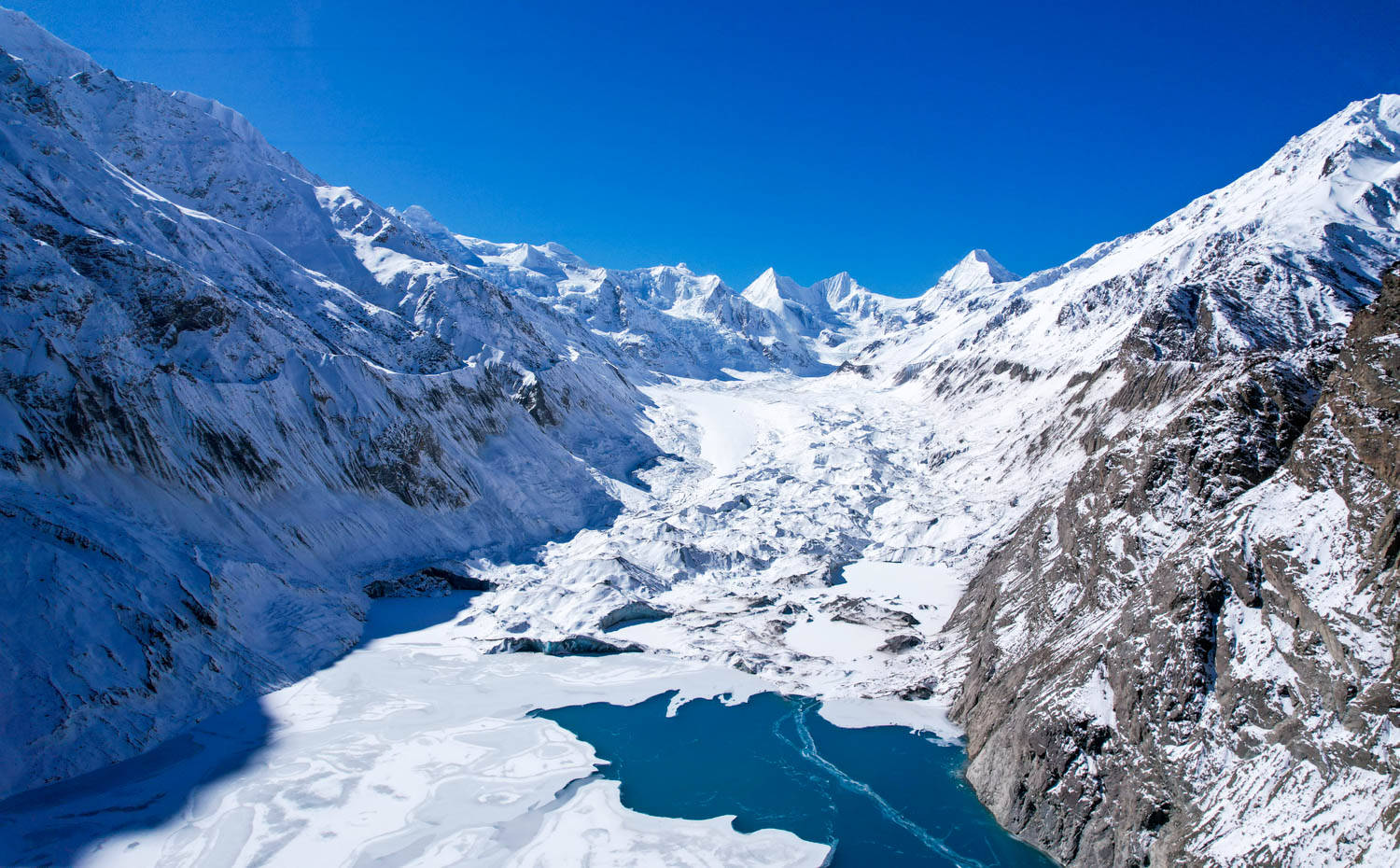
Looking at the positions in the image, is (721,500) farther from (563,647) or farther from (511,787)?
(511,787)

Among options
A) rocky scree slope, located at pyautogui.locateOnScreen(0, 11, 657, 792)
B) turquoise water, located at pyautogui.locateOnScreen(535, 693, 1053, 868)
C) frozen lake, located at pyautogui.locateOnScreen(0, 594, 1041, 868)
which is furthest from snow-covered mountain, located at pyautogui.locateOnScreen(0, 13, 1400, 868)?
frozen lake, located at pyautogui.locateOnScreen(0, 594, 1041, 868)

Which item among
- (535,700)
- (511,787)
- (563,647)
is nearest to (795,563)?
(563,647)

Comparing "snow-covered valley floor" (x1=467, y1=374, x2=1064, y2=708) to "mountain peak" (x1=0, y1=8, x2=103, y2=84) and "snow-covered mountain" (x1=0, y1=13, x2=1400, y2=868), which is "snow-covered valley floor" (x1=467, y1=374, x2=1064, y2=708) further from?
"mountain peak" (x1=0, y1=8, x2=103, y2=84)

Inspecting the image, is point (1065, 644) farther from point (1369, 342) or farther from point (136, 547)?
point (136, 547)

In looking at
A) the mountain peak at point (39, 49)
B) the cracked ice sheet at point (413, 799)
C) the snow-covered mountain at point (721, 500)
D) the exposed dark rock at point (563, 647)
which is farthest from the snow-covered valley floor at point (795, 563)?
the mountain peak at point (39, 49)

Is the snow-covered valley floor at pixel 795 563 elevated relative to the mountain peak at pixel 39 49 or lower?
lower

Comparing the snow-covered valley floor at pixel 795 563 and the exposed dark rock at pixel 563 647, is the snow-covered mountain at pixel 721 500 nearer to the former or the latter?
the exposed dark rock at pixel 563 647
